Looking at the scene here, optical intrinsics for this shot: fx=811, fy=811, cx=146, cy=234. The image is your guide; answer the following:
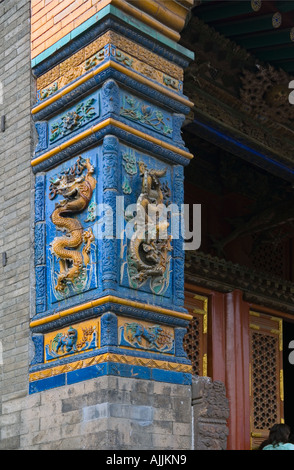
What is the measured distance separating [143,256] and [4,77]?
2769 mm

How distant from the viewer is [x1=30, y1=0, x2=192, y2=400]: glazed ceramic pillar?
268 inches

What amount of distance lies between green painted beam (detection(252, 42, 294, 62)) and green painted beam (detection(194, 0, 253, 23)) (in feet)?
3.39

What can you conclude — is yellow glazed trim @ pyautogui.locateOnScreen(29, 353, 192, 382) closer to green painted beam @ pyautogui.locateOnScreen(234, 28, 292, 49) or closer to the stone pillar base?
the stone pillar base

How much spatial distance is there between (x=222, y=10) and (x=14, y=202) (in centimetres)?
327

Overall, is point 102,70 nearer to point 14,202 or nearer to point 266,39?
point 14,202

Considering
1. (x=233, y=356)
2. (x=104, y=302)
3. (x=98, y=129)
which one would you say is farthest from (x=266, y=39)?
(x=104, y=302)

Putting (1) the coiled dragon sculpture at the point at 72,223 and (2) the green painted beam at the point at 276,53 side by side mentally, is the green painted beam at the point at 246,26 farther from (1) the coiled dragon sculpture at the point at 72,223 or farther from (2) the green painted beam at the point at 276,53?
(1) the coiled dragon sculpture at the point at 72,223

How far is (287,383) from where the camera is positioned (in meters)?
12.9

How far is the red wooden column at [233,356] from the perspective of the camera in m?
10.9

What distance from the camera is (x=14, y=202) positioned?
316 inches

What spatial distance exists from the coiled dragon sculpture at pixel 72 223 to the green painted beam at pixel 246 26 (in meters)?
3.24

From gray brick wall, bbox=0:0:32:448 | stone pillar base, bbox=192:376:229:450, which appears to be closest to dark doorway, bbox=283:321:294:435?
stone pillar base, bbox=192:376:229:450

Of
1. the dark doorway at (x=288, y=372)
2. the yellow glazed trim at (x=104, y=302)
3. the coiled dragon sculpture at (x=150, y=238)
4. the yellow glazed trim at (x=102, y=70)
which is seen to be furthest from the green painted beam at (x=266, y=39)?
the dark doorway at (x=288, y=372)
